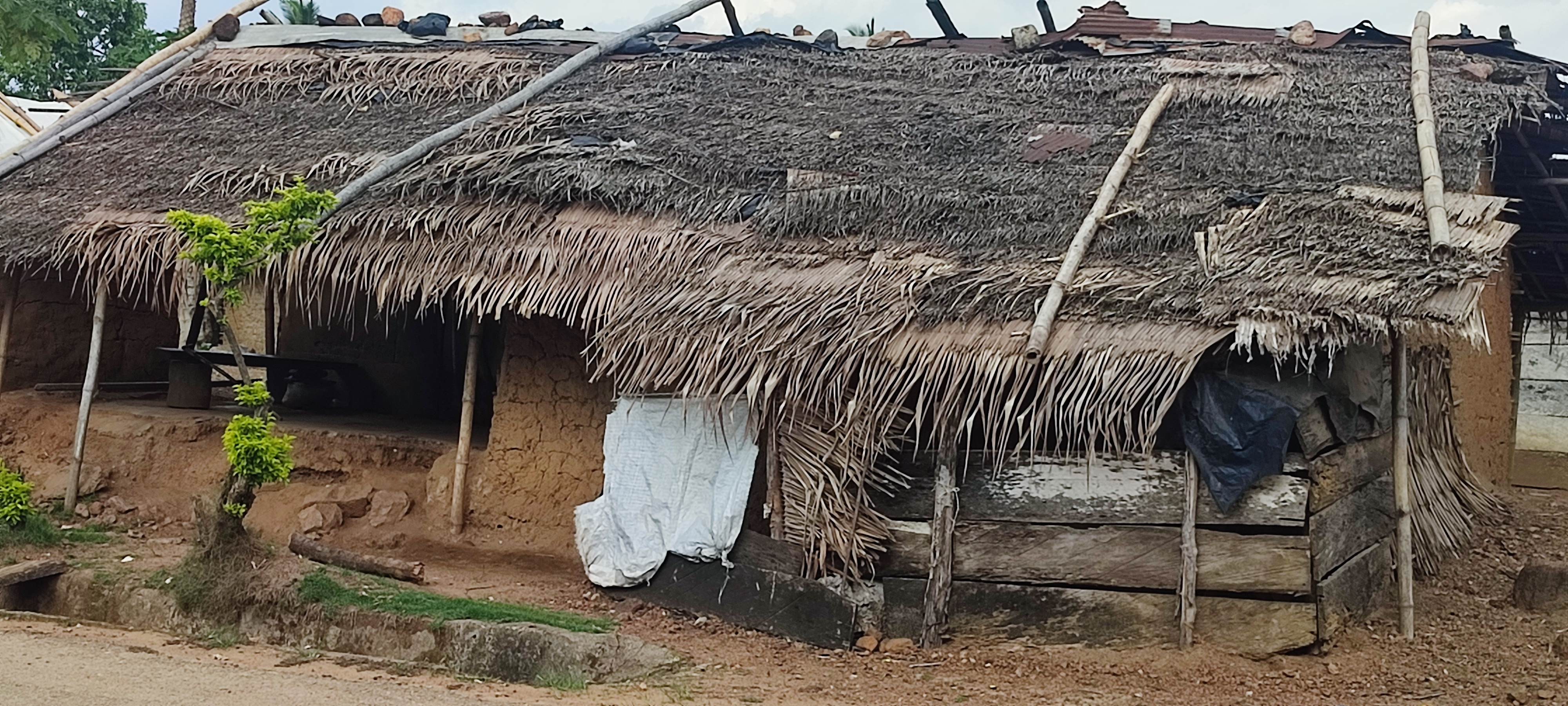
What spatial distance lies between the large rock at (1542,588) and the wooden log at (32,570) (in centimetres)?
782

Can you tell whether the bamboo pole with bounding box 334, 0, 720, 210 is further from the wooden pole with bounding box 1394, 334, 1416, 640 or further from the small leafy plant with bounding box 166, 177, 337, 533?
the wooden pole with bounding box 1394, 334, 1416, 640

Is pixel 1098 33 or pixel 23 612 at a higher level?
pixel 1098 33

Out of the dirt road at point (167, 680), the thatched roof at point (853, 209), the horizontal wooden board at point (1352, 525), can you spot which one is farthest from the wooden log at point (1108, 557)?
the dirt road at point (167, 680)

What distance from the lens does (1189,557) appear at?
5867 millimetres

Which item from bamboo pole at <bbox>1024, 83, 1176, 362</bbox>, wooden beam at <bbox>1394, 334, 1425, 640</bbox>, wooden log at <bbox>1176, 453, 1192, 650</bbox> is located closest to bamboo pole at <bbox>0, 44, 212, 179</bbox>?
bamboo pole at <bbox>1024, 83, 1176, 362</bbox>

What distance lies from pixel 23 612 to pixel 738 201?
14.0ft

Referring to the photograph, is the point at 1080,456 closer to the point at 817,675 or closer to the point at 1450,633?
the point at 817,675

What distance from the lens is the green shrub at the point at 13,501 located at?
7621mm

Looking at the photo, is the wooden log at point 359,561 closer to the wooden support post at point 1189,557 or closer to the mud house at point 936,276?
the mud house at point 936,276

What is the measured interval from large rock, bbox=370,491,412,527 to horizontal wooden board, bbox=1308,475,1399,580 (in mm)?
5306

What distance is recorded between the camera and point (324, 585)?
6.70 m

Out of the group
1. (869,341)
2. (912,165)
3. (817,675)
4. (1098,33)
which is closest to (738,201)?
(912,165)

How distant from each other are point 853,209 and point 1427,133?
3.24 metres

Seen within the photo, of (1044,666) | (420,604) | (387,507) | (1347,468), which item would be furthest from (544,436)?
(1347,468)
